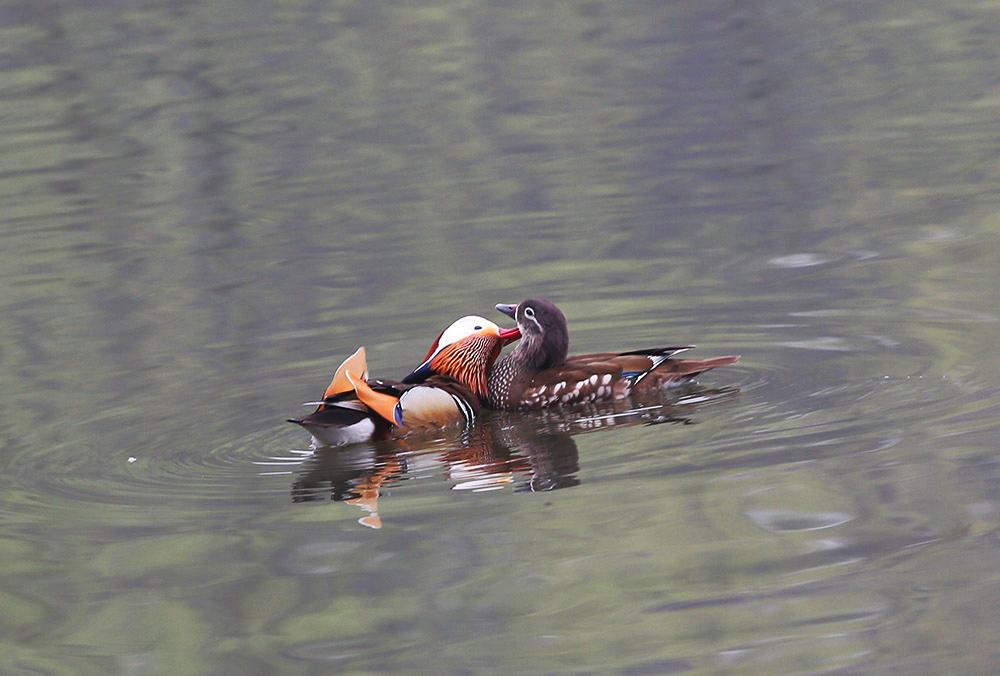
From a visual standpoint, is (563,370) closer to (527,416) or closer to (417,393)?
(527,416)

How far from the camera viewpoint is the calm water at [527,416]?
516 centimetres

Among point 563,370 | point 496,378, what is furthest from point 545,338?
point 496,378

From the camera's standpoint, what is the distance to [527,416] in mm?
7738

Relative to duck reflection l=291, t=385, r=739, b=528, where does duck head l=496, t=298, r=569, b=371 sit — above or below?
above

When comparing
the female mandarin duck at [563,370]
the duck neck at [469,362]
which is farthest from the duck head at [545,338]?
the duck neck at [469,362]

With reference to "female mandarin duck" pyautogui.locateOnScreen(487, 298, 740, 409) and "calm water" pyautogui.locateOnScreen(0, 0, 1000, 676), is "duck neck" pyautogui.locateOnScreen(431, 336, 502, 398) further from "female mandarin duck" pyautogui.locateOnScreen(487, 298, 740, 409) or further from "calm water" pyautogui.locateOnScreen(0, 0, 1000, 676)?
"calm water" pyautogui.locateOnScreen(0, 0, 1000, 676)

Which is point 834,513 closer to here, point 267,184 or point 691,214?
point 691,214

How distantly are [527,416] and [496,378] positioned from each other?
294mm

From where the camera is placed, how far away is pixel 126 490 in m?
6.67

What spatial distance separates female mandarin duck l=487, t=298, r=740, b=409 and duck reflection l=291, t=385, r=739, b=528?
7cm

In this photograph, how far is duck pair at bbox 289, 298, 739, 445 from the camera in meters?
7.15

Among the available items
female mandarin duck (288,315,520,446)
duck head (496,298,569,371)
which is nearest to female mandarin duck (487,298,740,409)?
duck head (496,298,569,371)

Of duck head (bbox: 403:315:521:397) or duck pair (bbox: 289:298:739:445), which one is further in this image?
duck head (bbox: 403:315:521:397)

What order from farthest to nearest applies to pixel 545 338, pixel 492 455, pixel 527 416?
1. pixel 545 338
2. pixel 527 416
3. pixel 492 455
